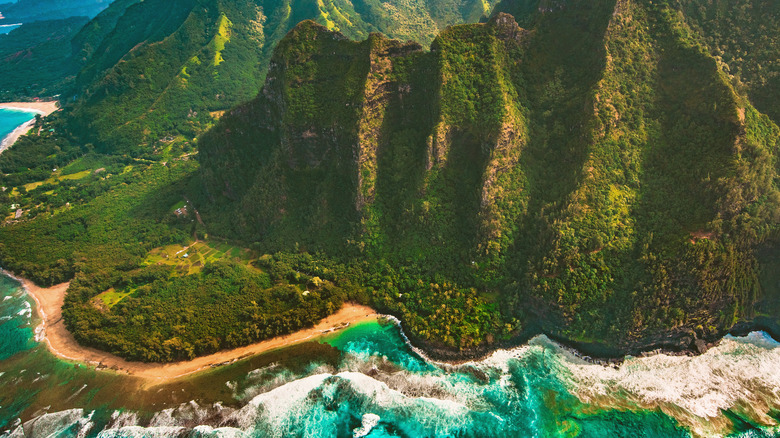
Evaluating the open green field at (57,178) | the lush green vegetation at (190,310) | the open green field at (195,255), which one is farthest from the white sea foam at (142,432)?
the open green field at (57,178)

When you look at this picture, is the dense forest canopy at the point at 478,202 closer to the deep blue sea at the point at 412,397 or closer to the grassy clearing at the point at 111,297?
the grassy clearing at the point at 111,297

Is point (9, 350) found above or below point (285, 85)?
below

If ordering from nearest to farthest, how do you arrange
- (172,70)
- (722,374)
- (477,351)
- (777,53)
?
(722,374), (477,351), (777,53), (172,70)

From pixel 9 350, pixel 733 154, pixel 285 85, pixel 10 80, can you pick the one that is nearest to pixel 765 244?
pixel 733 154

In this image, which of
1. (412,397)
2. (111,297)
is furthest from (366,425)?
(111,297)

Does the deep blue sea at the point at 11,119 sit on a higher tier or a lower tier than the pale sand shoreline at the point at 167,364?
higher

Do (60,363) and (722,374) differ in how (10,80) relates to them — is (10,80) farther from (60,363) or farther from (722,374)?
(722,374)
